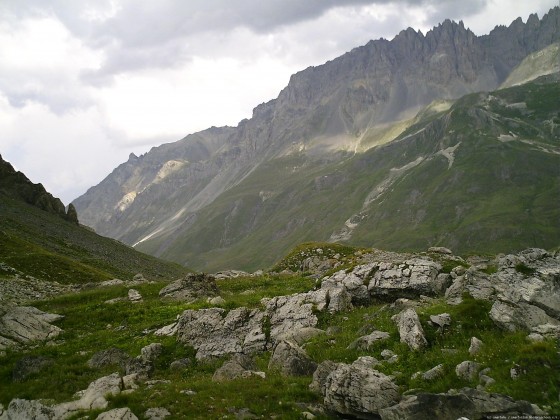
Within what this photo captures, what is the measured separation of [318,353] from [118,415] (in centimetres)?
1122

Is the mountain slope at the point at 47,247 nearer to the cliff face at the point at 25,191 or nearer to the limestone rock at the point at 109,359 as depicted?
the cliff face at the point at 25,191

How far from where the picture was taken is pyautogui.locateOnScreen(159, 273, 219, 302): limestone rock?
43.2 m

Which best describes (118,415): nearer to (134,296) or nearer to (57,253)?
(134,296)

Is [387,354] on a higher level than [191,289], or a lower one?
lower

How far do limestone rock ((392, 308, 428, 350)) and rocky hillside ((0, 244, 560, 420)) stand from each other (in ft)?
0.23

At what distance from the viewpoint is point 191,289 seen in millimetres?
44969

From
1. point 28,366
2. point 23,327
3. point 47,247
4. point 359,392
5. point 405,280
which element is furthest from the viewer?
point 47,247

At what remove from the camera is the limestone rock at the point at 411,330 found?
66.0ft

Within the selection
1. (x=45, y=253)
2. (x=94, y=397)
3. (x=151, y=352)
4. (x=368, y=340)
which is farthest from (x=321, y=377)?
(x=45, y=253)

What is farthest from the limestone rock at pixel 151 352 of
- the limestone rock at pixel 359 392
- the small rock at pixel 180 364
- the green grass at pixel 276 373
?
the limestone rock at pixel 359 392

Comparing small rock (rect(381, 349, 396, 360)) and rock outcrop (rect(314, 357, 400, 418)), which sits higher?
rock outcrop (rect(314, 357, 400, 418))

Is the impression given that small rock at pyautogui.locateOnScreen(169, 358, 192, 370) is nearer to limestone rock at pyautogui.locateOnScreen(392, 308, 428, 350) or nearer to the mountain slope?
limestone rock at pyautogui.locateOnScreen(392, 308, 428, 350)

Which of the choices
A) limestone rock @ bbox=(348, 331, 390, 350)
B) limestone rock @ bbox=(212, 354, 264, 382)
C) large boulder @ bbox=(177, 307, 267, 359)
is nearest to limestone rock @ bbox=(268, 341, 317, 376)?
limestone rock @ bbox=(212, 354, 264, 382)

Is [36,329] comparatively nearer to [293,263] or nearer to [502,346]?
[502,346]
